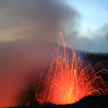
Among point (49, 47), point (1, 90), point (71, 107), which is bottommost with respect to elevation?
point (1, 90)

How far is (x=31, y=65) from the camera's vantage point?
671 inches

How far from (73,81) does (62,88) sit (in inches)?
50.9

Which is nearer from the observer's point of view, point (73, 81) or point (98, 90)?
point (98, 90)

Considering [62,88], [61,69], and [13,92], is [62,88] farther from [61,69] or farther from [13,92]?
[13,92]

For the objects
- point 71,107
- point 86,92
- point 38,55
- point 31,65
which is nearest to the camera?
point 71,107

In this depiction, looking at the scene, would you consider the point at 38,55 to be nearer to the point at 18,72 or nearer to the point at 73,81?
the point at 18,72

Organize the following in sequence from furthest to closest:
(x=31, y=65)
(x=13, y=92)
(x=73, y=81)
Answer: (x=31, y=65)
(x=13, y=92)
(x=73, y=81)

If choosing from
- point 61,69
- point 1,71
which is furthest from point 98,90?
point 1,71

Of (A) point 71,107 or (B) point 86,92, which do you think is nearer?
(A) point 71,107

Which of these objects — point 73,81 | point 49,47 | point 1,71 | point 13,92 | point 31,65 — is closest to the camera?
point 73,81

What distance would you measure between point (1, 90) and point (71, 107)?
9.70 metres

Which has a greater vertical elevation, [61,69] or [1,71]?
[61,69]

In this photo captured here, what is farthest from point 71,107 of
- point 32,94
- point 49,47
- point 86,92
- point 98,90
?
point 49,47

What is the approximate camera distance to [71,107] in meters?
5.32
